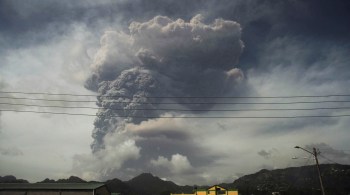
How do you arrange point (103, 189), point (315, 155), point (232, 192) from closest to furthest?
point (315, 155)
point (103, 189)
point (232, 192)

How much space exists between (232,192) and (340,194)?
261 feet

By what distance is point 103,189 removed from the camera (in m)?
79.2

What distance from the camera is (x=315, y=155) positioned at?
43.7m

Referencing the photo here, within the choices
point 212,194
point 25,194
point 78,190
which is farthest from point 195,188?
point 25,194

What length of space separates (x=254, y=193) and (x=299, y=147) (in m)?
145

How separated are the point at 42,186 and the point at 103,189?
46.9 feet

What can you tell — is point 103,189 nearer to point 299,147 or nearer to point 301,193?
point 299,147

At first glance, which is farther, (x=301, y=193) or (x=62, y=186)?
(x=301, y=193)

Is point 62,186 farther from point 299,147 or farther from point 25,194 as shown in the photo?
point 299,147

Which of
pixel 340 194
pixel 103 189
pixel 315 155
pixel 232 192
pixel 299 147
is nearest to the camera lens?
pixel 299 147

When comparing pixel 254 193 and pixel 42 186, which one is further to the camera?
pixel 254 193

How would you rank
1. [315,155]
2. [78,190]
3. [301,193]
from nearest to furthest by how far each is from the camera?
1. [315,155]
2. [78,190]
3. [301,193]

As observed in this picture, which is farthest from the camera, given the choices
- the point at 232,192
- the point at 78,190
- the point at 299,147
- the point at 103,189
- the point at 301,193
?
the point at 301,193

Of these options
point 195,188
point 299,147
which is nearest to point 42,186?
point 195,188
